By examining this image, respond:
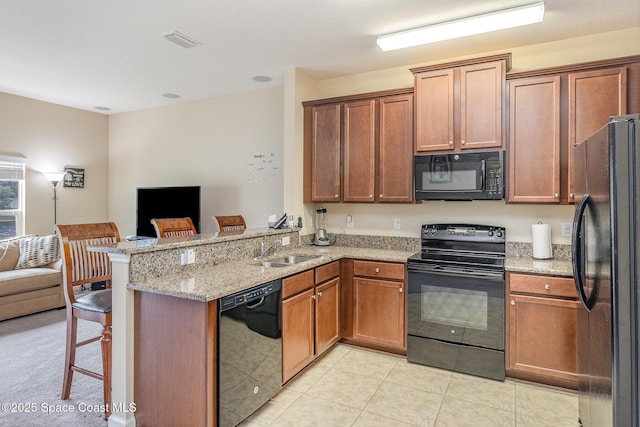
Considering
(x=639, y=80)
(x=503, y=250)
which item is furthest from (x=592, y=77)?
(x=503, y=250)

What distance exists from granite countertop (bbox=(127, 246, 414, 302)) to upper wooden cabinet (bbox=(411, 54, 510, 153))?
114 cm

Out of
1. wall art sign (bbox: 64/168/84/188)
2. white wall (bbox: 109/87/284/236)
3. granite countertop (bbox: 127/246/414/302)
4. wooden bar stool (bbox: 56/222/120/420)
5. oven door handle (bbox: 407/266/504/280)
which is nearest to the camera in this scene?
granite countertop (bbox: 127/246/414/302)

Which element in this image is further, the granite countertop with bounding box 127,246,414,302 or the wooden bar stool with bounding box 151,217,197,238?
the wooden bar stool with bounding box 151,217,197,238

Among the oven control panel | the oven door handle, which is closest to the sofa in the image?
the oven door handle

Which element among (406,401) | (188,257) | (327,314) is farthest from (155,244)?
(406,401)

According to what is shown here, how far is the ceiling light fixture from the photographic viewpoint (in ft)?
8.67

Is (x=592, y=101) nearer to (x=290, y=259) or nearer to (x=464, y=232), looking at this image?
(x=464, y=232)

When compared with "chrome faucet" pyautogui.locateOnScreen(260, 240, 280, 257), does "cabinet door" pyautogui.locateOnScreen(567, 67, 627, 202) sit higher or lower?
higher

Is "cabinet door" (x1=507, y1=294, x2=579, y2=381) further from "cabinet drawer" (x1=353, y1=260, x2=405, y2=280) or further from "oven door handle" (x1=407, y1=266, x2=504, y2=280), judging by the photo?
"cabinet drawer" (x1=353, y1=260, x2=405, y2=280)

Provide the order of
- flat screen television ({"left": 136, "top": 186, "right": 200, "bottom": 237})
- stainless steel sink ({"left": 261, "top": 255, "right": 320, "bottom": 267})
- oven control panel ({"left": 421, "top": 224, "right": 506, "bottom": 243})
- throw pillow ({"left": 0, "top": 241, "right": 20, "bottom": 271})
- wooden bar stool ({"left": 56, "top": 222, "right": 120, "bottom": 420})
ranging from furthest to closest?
flat screen television ({"left": 136, "top": 186, "right": 200, "bottom": 237})
throw pillow ({"left": 0, "top": 241, "right": 20, "bottom": 271})
oven control panel ({"left": 421, "top": 224, "right": 506, "bottom": 243})
stainless steel sink ({"left": 261, "top": 255, "right": 320, "bottom": 267})
wooden bar stool ({"left": 56, "top": 222, "right": 120, "bottom": 420})

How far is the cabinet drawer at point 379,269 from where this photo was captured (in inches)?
127

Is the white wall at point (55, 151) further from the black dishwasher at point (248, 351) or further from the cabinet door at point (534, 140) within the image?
the cabinet door at point (534, 140)

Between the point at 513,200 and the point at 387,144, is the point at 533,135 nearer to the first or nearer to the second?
the point at 513,200

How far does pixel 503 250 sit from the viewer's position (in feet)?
10.9
